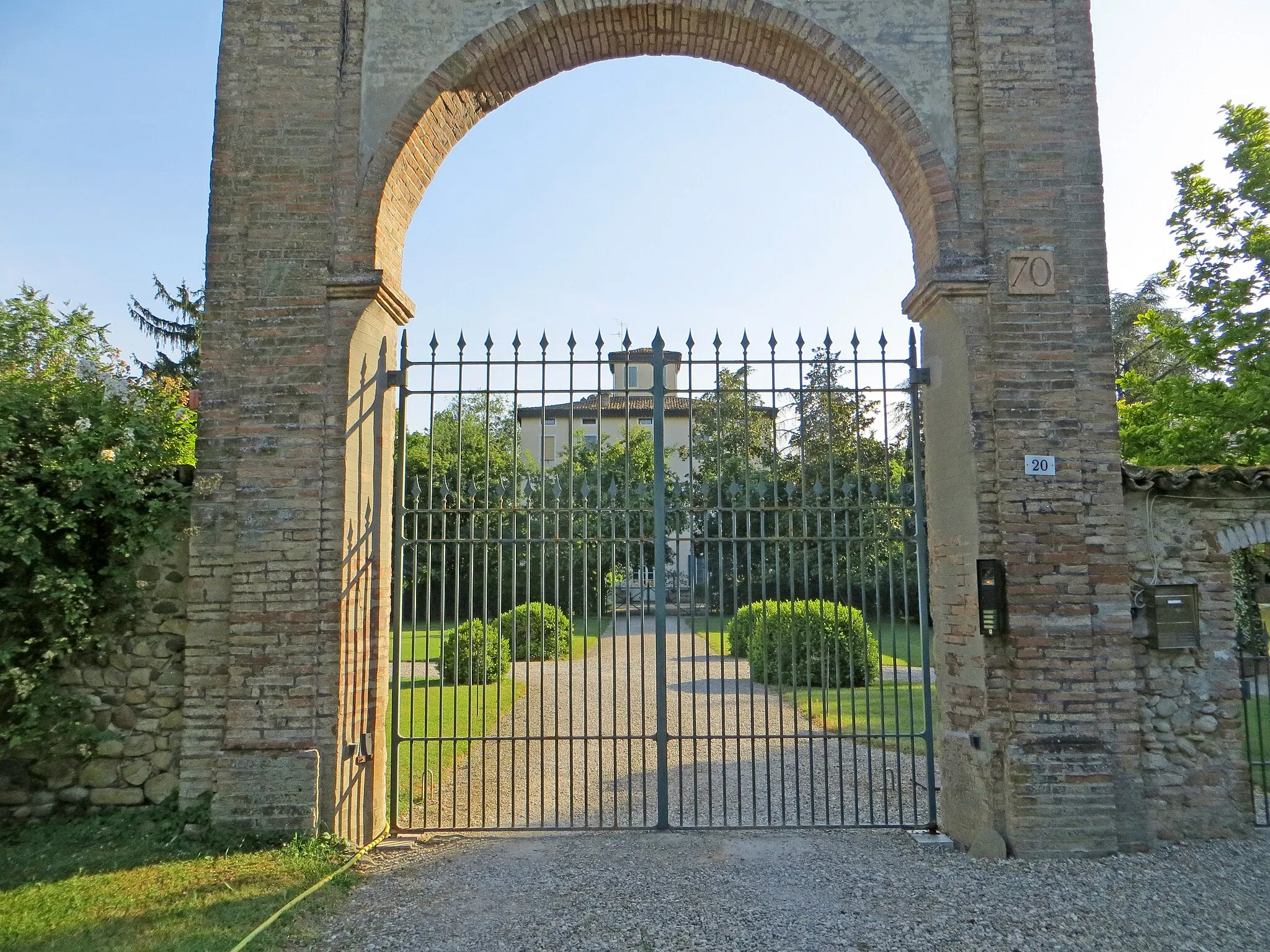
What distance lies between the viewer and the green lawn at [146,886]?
416 centimetres

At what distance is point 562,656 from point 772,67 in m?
11.2

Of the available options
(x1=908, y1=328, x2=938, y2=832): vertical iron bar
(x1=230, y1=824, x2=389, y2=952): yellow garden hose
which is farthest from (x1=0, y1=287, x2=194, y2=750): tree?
(x1=908, y1=328, x2=938, y2=832): vertical iron bar

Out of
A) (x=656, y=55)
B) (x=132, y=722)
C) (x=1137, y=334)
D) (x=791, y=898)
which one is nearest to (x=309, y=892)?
(x=132, y=722)

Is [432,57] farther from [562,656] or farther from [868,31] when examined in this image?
[562,656]

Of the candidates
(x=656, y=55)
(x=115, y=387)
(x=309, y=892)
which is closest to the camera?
(x=309, y=892)

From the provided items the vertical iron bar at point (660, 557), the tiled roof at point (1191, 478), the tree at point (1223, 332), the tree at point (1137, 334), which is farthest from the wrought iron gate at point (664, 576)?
the tree at point (1137, 334)

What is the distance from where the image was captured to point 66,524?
541 cm

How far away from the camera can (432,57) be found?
622cm

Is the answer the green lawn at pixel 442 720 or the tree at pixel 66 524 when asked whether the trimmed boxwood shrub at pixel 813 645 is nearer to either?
the green lawn at pixel 442 720

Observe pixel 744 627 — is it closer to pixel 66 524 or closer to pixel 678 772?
pixel 678 772

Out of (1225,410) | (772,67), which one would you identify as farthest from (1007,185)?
(1225,410)

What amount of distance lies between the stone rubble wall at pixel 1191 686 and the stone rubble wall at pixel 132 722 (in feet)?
21.9

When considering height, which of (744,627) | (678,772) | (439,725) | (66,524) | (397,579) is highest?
(66,524)

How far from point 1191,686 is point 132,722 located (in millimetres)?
7364
